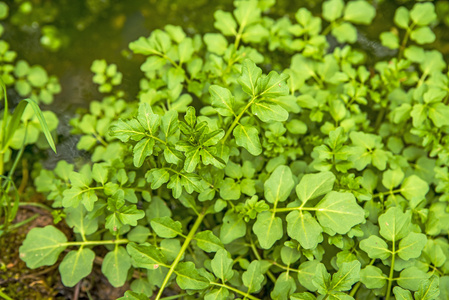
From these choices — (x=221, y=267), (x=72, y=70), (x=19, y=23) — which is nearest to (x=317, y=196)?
(x=221, y=267)

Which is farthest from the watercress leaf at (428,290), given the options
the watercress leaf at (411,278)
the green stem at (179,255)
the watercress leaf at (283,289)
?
the green stem at (179,255)

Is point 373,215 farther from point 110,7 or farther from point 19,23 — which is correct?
point 19,23

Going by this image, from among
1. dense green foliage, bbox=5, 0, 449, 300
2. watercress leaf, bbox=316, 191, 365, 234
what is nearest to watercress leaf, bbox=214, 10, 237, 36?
dense green foliage, bbox=5, 0, 449, 300

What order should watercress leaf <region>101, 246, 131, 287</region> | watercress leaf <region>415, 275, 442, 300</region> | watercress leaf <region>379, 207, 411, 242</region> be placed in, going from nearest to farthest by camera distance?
watercress leaf <region>415, 275, 442, 300</region> → watercress leaf <region>379, 207, 411, 242</region> → watercress leaf <region>101, 246, 131, 287</region>

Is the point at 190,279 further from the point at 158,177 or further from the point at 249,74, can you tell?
the point at 249,74

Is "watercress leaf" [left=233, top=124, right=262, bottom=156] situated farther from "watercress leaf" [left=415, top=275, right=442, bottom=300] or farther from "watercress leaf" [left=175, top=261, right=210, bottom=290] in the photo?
"watercress leaf" [left=415, top=275, right=442, bottom=300]

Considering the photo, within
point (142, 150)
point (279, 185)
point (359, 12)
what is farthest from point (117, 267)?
point (359, 12)
